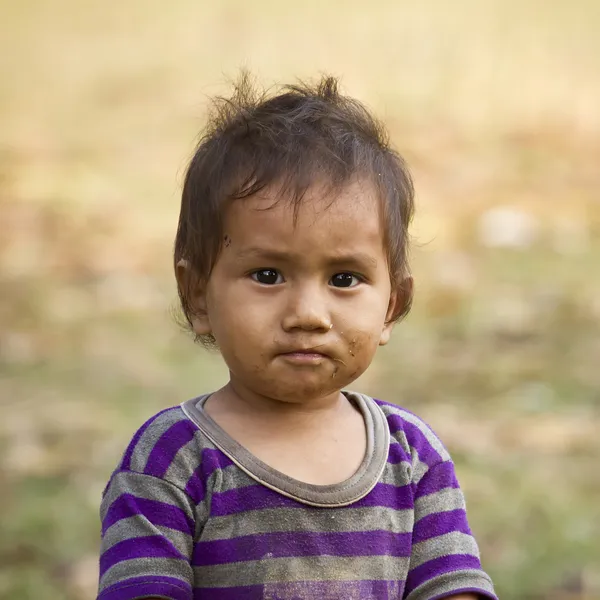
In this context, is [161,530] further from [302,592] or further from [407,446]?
[407,446]

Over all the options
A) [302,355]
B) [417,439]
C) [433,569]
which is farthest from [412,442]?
[302,355]

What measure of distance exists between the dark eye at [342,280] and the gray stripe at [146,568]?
51cm

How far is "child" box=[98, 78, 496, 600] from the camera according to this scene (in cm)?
205

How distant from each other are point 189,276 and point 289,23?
196 inches

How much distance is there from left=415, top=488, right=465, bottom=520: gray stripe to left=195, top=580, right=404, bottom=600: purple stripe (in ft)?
0.55

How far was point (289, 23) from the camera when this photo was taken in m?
6.98

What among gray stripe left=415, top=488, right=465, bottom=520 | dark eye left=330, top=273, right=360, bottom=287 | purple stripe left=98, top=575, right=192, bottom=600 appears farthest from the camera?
gray stripe left=415, top=488, right=465, bottom=520

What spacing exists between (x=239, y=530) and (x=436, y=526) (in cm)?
36

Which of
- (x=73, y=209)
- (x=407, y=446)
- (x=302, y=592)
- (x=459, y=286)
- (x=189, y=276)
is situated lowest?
(x=302, y=592)

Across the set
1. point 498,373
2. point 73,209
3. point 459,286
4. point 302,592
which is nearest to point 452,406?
point 498,373

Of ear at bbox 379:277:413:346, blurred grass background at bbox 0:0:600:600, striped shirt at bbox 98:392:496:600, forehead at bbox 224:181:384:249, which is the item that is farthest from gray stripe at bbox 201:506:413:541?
blurred grass background at bbox 0:0:600:600

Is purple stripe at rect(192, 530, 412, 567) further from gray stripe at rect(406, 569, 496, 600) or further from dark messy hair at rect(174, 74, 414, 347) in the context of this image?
dark messy hair at rect(174, 74, 414, 347)

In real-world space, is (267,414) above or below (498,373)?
below

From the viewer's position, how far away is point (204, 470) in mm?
2086
